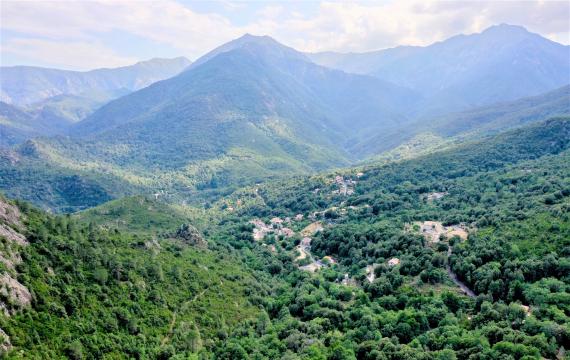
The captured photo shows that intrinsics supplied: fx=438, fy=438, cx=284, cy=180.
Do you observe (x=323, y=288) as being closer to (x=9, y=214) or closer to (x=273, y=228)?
(x=9, y=214)

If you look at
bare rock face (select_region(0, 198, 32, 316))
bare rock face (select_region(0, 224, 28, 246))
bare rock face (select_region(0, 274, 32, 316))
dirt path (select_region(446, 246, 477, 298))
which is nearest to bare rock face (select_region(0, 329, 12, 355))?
bare rock face (select_region(0, 198, 32, 316))

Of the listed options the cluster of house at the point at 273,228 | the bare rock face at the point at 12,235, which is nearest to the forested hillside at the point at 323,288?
the bare rock face at the point at 12,235

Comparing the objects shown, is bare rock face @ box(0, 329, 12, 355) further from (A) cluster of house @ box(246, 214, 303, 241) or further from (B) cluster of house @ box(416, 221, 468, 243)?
(A) cluster of house @ box(246, 214, 303, 241)

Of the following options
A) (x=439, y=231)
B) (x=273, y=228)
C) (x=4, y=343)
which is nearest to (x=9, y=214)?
(x=4, y=343)

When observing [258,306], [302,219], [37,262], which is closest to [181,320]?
[258,306]

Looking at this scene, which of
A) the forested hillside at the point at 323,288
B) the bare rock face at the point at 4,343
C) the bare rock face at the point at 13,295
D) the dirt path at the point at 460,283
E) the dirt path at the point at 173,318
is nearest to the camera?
the bare rock face at the point at 4,343

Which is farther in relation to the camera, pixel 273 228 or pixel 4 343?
pixel 273 228

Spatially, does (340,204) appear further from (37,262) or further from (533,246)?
(37,262)

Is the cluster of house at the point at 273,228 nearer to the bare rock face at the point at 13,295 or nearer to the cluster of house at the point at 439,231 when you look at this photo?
the cluster of house at the point at 439,231
